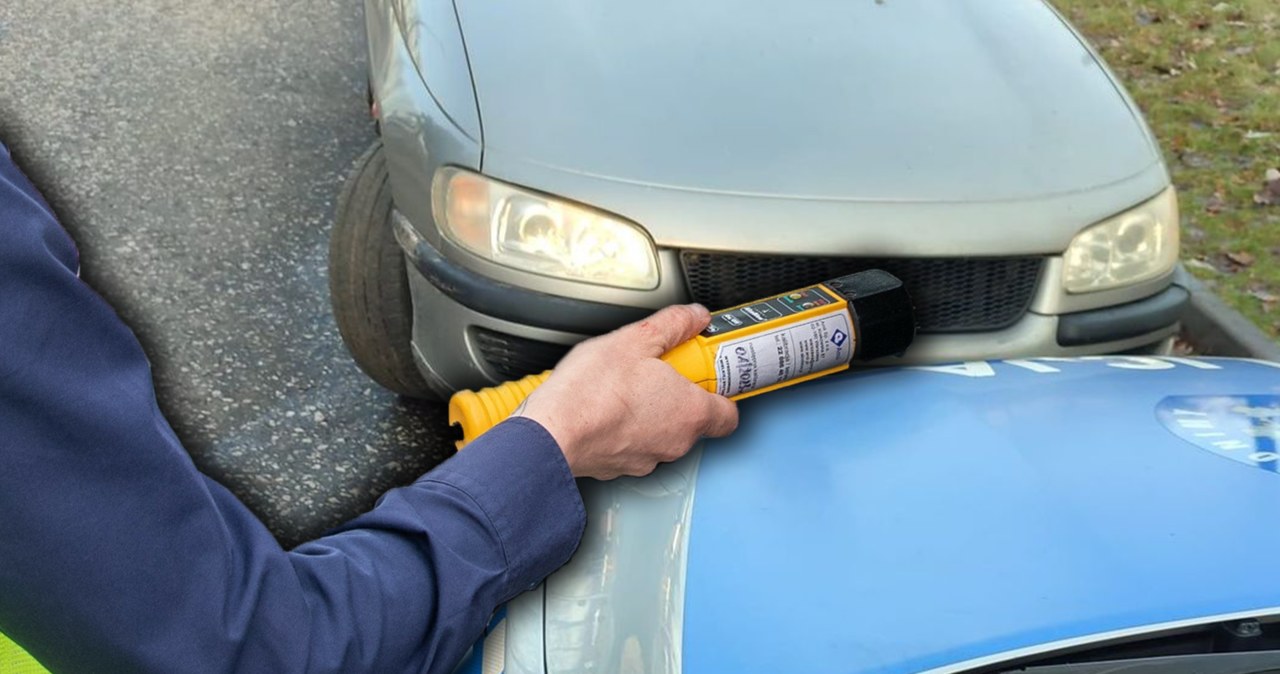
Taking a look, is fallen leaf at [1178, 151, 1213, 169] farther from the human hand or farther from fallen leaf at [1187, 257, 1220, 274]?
the human hand

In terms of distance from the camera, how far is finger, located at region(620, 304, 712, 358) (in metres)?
1.40

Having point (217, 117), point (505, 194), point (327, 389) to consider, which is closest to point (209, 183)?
point (217, 117)

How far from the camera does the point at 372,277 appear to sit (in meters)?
2.45

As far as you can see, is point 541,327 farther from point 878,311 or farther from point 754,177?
point 878,311

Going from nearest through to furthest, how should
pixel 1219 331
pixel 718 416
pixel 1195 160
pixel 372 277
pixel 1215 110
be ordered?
pixel 718 416, pixel 372 277, pixel 1219 331, pixel 1195 160, pixel 1215 110

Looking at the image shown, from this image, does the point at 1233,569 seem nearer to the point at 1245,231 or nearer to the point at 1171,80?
the point at 1245,231

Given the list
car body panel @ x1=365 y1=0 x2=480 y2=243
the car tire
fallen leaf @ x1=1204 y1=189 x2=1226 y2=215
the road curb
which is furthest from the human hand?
fallen leaf @ x1=1204 y1=189 x2=1226 y2=215

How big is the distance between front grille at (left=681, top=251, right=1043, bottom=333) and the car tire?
87cm

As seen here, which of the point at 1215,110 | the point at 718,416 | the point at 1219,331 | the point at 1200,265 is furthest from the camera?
the point at 1215,110

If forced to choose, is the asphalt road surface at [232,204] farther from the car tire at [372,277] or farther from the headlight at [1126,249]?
the headlight at [1126,249]

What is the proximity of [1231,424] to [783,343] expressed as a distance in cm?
60

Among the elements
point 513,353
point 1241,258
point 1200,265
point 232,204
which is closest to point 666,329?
point 513,353

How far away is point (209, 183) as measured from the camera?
3.51 meters

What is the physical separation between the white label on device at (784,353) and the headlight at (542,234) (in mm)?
360
